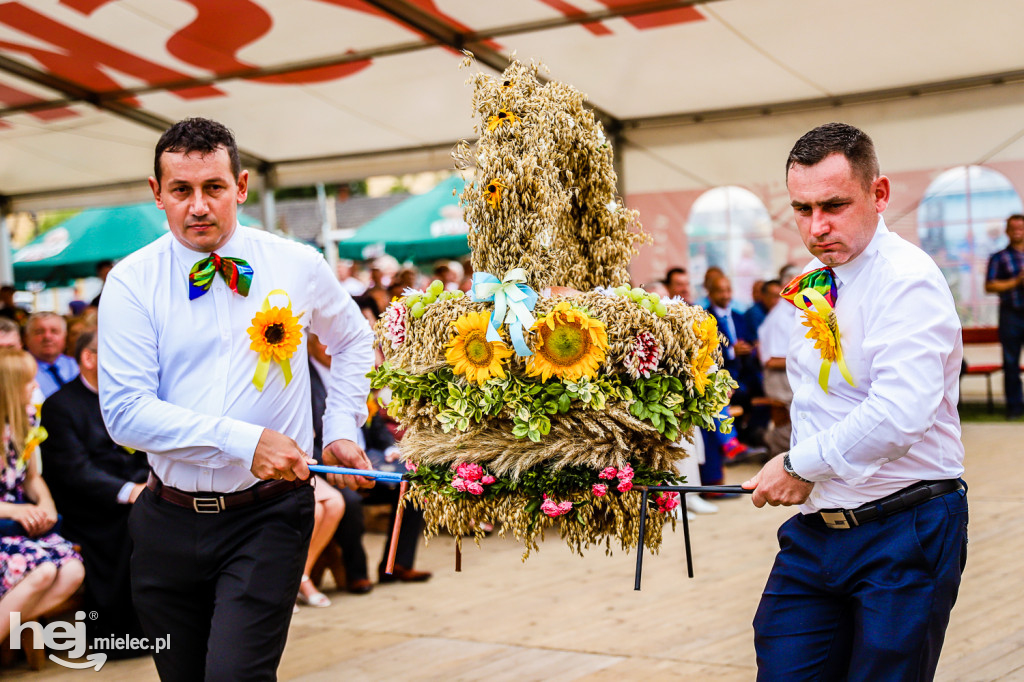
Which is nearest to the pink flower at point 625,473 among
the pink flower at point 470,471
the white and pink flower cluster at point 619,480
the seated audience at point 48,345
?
the white and pink flower cluster at point 619,480

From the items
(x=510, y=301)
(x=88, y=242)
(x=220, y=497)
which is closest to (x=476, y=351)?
(x=510, y=301)

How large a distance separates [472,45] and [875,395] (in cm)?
687

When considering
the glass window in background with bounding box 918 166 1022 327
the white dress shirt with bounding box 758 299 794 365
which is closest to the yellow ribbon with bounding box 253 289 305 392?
the white dress shirt with bounding box 758 299 794 365

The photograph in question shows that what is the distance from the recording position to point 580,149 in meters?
3.28

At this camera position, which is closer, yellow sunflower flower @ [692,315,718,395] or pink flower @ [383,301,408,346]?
yellow sunflower flower @ [692,315,718,395]

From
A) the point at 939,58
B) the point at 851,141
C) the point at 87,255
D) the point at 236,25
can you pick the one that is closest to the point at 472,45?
the point at 236,25

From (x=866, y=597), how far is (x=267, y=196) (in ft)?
33.1

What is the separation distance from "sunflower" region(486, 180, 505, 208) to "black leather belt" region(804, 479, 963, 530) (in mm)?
1284

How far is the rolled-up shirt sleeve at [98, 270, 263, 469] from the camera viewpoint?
2.66 metres

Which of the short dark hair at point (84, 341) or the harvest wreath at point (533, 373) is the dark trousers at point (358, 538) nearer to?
the short dark hair at point (84, 341)

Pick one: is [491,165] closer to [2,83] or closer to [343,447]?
[343,447]

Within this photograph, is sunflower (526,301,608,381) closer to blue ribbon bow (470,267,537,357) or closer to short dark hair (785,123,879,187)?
blue ribbon bow (470,267,537,357)

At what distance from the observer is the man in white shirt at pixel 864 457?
2283mm

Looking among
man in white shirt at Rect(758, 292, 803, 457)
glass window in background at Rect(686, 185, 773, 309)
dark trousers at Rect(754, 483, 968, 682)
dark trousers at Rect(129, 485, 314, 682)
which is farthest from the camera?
glass window in background at Rect(686, 185, 773, 309)
